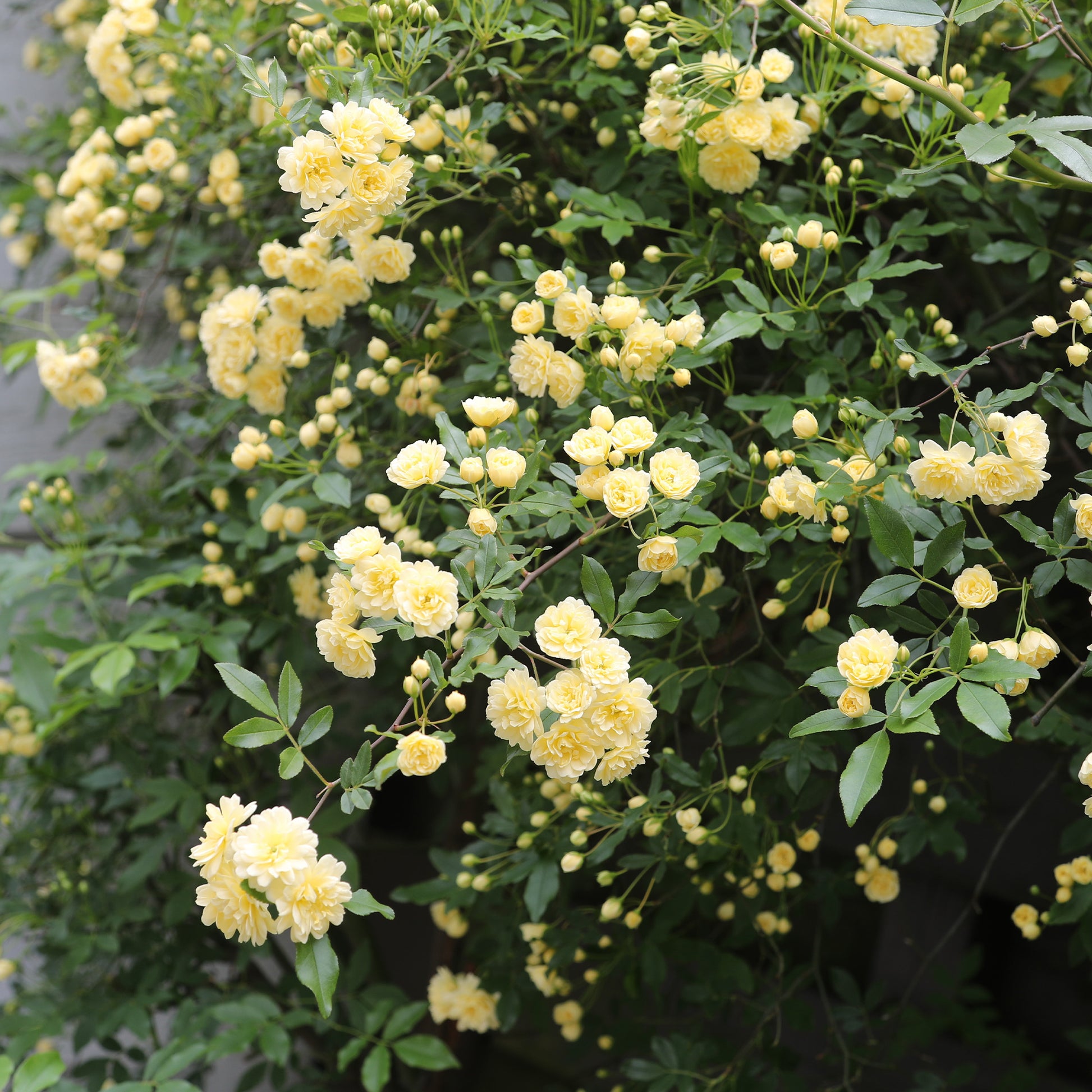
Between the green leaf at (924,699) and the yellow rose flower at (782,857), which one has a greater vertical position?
the green leaf at (924,699)

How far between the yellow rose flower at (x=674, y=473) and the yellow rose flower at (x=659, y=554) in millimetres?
36

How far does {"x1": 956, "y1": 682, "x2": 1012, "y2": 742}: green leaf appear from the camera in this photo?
65 cm

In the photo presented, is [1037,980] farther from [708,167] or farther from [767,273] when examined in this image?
[708,167]

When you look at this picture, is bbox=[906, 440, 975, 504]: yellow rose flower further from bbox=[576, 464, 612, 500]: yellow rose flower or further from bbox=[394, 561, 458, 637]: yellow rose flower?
bbox=[394, 561, 458, 637]: yellow rose flower

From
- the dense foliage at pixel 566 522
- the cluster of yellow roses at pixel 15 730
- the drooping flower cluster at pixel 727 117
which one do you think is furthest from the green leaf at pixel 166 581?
the drooping flower cluster at pixel 727 117

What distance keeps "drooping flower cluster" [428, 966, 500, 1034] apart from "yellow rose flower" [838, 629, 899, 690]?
0.83 metres

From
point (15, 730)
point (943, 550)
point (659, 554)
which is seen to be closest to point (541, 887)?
point (659, 554)

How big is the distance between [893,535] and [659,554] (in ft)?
0.61

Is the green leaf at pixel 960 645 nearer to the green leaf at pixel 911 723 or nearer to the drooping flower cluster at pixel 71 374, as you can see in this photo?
the green leaf at pixel 911 723

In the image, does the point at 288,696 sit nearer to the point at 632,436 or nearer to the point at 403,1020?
the point at 632,436

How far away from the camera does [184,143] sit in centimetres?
145

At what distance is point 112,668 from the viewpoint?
3.98 ft

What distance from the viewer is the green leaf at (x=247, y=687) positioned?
2.45 feet

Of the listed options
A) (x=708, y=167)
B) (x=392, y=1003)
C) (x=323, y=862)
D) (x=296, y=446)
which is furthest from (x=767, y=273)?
(x=392, y=1003)
